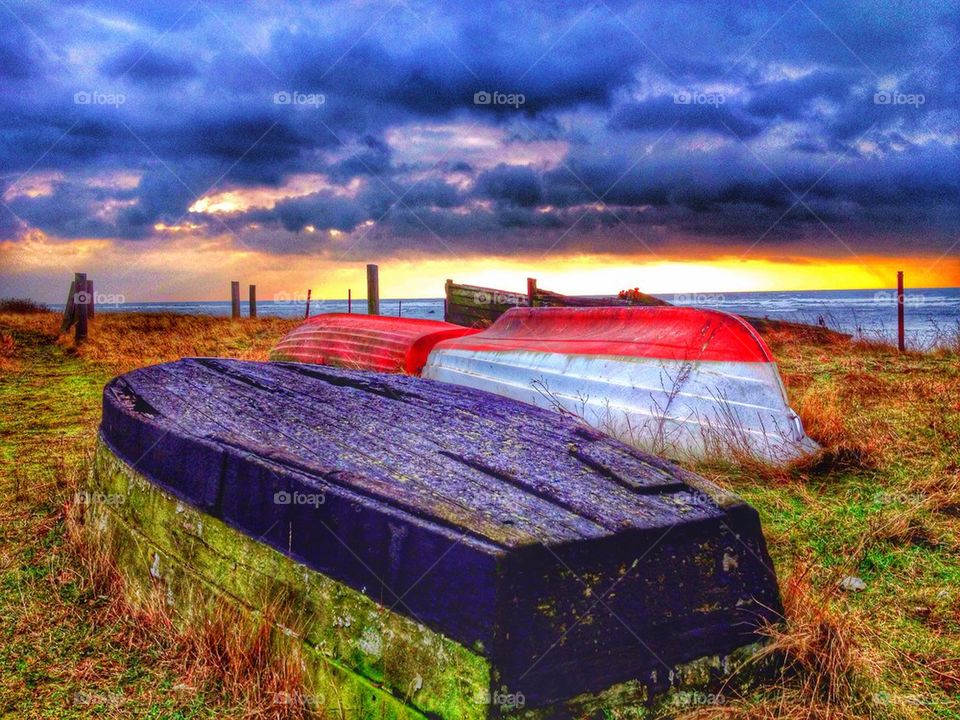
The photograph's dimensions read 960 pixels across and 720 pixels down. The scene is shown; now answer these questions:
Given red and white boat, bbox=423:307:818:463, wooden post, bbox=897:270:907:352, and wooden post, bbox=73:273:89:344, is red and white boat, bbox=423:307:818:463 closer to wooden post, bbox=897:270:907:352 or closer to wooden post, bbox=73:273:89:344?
wooden post, bbox=897:270:907:352

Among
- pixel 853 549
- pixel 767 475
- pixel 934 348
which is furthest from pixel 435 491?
pixel 934 348

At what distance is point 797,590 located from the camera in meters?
1.97

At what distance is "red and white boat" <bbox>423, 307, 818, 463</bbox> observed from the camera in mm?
4188

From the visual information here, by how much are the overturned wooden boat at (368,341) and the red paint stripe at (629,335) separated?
0.31 m

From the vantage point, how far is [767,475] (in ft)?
13.0

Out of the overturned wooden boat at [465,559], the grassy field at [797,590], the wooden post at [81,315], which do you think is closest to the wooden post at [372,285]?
the wooden post at [81,315]

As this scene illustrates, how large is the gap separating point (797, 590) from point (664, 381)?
2495 mm

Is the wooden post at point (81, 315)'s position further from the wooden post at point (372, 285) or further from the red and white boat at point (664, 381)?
the red and white boat at point (664, 381)

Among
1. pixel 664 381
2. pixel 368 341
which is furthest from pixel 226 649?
pixel 368 341

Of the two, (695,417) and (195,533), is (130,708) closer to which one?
(195,533)

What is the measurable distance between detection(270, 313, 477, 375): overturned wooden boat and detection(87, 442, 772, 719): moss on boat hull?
3675mm

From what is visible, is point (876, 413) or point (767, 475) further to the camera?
point (876, 413)

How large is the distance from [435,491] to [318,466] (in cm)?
37

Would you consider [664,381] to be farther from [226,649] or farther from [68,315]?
[68,315]
